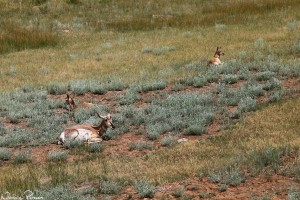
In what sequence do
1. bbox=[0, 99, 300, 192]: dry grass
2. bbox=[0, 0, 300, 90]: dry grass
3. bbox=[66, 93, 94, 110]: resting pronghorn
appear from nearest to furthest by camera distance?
bbox=[0, 99, 300, 192]: dry grass, bbox=[66, 93, 94, 110]: resting pronghorn, bbox=[0, 0, 300, 90]: dry grass

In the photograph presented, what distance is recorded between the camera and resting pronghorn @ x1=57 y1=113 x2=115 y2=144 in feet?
42.2

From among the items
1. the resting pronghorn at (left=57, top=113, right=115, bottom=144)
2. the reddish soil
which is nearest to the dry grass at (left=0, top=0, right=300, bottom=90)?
the resting pronghorn at (left=57, top=113, right=115, bottom=144)

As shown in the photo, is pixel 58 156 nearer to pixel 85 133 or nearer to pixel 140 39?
pixel 85 133

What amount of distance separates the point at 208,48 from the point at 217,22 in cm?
743

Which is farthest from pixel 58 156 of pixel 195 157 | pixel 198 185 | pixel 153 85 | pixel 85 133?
pixel 153 85

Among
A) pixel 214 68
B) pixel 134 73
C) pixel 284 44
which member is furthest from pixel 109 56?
pixel 284 44

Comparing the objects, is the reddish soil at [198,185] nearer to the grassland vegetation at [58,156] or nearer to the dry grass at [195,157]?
the grassland vegetation at [58,156]

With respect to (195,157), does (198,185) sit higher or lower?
higher

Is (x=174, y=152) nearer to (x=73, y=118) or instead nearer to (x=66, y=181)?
(x=66, y=181)

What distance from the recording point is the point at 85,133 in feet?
42.7

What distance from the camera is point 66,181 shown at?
9.84 m

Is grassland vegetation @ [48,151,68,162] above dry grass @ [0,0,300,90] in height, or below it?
below

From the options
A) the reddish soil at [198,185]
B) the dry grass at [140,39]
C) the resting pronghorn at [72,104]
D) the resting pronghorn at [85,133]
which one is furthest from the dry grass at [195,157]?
the dry grass at [140,39]

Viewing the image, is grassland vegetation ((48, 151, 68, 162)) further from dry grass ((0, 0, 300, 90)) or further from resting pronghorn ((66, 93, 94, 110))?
dry grass ((0, 0, 300, 90))
